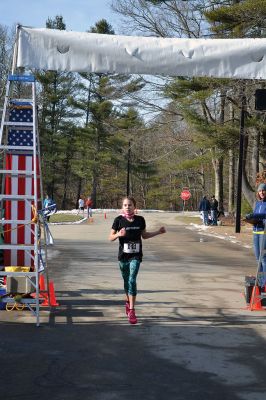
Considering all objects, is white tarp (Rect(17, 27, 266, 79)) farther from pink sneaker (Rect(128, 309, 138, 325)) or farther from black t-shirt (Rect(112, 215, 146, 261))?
pink sneaker (Rect(128, 309, 138, 325))

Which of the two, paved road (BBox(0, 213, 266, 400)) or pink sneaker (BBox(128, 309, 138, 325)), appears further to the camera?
pink sneaker (BBox(128, 309, 138, 325))

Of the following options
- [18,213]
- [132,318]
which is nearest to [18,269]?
[18,213]

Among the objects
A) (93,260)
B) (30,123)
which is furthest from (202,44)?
(93,260)

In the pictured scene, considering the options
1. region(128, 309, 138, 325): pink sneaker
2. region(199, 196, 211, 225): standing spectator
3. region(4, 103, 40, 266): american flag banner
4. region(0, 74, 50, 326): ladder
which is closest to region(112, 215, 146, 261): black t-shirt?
region(128, 309, 138, 325): pink sneaker

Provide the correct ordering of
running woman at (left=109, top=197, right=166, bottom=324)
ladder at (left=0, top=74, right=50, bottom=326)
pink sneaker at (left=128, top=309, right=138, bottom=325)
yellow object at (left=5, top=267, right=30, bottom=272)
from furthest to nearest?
1. yellow object at (left=5, top=267, right=30, bottom=272)
2. ladder at (left=0, top=74, right=50, bottom=326)
3. running woman at (left=109, top=197, right=166, bottom=324)
4. pink sneaker at (left=128, top=309, right=138, bottom=325)

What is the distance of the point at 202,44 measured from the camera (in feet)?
25.7

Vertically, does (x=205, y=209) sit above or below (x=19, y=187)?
below

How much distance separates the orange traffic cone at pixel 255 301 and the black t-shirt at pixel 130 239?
1955 millimetres

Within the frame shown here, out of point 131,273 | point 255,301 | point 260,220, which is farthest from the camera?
point 260,220

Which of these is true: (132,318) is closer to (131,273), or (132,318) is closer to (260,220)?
(131,273)

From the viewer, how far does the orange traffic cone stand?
8.09m

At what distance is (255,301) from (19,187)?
387 cm

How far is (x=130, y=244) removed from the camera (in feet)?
23.9

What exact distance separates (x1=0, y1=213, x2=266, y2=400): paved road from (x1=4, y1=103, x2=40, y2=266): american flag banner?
84 centimetres
